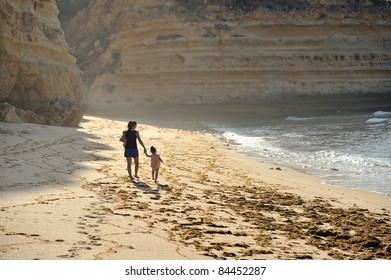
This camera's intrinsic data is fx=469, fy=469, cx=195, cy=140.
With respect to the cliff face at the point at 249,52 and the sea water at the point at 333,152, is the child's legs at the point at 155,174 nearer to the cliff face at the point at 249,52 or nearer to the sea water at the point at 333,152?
the sea water at the point at 333,152

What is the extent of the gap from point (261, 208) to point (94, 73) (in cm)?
2748

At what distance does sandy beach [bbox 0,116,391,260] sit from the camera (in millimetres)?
3652

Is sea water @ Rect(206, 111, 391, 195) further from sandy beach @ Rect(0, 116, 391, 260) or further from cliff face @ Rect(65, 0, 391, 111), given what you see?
cliff face @ Rect(65, 0, 391, 111)

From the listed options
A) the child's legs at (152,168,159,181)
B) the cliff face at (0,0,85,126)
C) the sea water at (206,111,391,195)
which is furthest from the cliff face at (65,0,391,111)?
the child's legs at (152,168,159,181)

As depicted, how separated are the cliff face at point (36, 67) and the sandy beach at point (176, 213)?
5.92 m

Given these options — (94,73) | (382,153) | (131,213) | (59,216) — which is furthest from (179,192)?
(94,73)

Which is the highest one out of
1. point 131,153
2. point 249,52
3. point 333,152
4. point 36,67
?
point 249,52

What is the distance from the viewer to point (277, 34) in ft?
95.2

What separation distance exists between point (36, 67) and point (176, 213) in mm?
11658

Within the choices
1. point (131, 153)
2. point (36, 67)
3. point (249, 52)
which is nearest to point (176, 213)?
point (131, 153)

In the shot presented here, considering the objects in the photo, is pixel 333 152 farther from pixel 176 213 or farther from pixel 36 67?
pixel 36 67

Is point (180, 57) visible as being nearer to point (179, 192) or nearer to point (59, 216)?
point (179, 192)

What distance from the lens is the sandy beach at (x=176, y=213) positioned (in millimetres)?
3652

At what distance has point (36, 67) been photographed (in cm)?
1512
